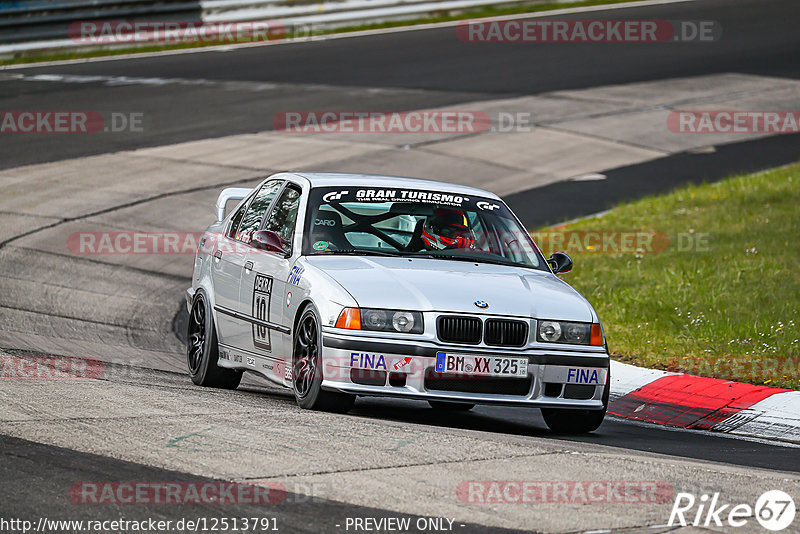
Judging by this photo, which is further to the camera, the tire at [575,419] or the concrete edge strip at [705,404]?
the concrete edge strip at [705,404]

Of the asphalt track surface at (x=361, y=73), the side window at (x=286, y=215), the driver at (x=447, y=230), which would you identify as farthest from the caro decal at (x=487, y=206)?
the asphalt track surface at (x=361, y=73)

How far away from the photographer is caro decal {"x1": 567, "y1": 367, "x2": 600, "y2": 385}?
7977mm

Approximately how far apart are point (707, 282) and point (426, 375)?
636 centimetres

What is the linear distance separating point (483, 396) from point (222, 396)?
6.09 ft

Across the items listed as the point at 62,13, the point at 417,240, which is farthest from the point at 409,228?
the point at 62,13

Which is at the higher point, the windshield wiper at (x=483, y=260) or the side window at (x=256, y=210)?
the side window at (x=256, y=210)

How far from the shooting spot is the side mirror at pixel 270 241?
8.67 metres

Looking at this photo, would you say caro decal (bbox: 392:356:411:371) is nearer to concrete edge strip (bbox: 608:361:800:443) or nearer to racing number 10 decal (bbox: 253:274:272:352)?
racing number 10 decal (bbox: 253:274:272:352)

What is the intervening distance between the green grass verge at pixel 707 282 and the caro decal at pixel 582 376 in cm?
260

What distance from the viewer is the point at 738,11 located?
36.8m

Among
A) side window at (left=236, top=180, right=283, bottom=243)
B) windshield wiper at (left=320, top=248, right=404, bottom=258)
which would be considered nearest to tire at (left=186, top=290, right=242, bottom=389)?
side window at (left=236, top=180, right=283, bottom=243)

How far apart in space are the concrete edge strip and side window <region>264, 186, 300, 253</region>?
9.55 feet

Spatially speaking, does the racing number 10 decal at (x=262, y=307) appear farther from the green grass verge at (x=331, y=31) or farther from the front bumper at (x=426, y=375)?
the green grass verge at (x=331, y=31)

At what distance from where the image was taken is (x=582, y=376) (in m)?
Result: 8.03
